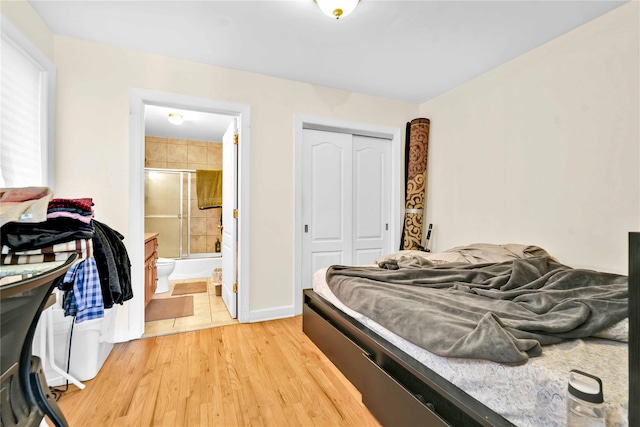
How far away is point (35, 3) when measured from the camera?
1.89 meters

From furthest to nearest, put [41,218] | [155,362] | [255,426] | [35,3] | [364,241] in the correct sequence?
1. [364,241]
2. [155,362]
3. [35,3]
4. [255,426]
5. [41,218]

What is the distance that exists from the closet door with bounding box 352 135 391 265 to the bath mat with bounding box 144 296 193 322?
2007mm

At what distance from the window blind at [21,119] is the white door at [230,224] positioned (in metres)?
1.41

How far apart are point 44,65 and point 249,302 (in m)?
2.44

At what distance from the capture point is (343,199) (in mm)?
3383

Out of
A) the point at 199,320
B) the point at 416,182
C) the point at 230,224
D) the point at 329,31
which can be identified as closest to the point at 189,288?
the point at 199,320

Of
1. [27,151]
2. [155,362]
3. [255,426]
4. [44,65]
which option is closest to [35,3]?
[44,65]

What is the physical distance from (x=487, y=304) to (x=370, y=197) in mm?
2282

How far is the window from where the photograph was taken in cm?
170

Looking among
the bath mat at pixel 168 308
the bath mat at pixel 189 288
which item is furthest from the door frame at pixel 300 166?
the bath mat at pixel 189 288

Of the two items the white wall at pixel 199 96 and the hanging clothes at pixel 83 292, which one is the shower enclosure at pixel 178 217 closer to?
the white wall at pixel 199 96

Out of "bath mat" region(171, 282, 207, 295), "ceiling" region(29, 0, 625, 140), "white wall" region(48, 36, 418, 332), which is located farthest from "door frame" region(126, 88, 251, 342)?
"bath mat" region(171, 282, 207, 295)

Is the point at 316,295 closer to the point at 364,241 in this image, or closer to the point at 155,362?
the point at 155,362

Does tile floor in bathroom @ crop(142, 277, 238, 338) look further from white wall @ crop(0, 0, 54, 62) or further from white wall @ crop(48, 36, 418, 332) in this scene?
white wall @ crop(0, 0, 54, 62)
